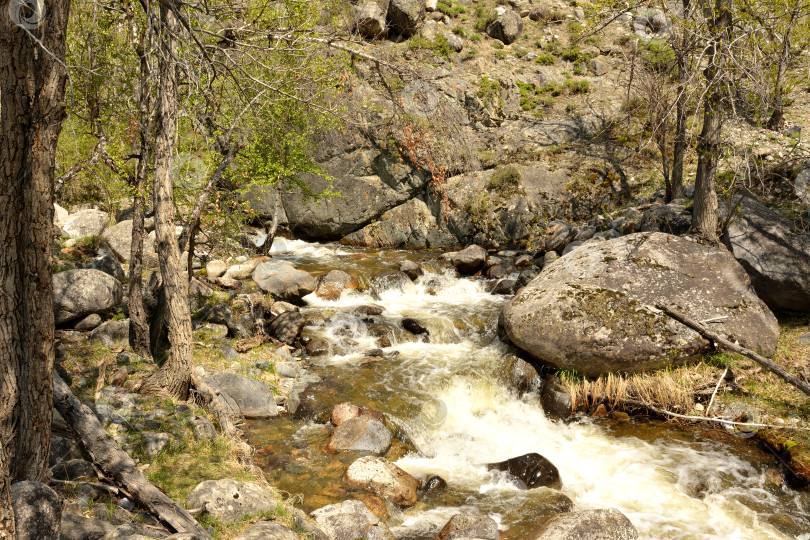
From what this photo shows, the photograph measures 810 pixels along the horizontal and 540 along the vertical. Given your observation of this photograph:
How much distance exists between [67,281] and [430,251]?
12220 mm

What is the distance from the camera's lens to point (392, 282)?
609 inches

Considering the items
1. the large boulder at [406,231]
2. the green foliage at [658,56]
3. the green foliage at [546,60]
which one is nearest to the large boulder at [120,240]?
the large boulder at [406,231]

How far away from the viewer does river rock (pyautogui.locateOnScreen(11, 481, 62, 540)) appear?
3326mm

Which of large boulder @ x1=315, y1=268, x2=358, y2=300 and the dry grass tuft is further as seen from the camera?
large boulder @ x1=315, y1=268, x2=358, y2=300

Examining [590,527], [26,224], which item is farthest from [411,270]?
[26,224]

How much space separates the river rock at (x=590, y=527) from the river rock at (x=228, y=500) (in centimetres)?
312

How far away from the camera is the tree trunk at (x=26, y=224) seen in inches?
135

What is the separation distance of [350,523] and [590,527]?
2.70 metres

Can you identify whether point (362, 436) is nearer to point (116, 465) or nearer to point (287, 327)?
point (116, 465)

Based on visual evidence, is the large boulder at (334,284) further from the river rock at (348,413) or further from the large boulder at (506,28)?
the large boulder at (506,28)

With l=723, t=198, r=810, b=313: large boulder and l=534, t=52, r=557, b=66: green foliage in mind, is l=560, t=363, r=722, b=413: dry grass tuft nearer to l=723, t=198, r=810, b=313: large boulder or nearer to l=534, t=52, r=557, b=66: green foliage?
l=723, t=198, r=810, b=313: large boulder

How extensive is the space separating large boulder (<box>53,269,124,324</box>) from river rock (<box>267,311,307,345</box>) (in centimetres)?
326

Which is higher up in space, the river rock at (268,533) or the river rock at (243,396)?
the river rock at (268,533)

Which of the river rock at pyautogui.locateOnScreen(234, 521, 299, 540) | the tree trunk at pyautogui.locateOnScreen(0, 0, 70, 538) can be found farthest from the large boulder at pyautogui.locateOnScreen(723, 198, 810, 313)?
the tree trunk at pyautogui.locateOnScreen(0, 0, 70, 538)
